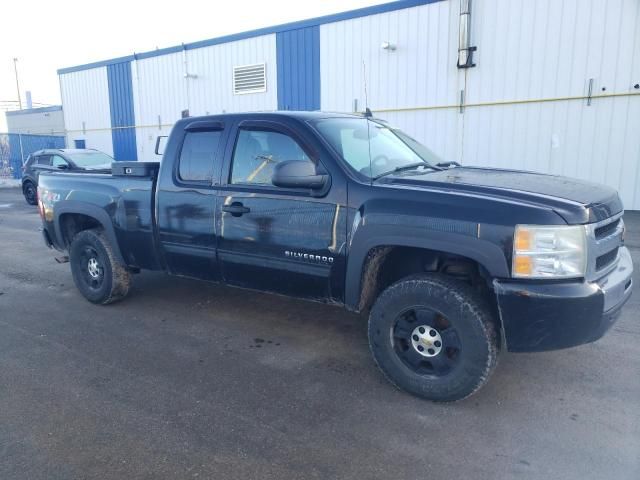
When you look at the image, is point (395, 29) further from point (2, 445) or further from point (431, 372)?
point (2, 445)

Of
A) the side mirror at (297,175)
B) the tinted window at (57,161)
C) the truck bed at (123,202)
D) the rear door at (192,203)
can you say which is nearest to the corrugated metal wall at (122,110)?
the tinted window at (57,161)

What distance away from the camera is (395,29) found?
13672mm

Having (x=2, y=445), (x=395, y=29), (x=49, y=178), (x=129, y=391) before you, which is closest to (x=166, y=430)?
(x=129, y=391)

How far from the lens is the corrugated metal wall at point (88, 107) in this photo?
885 inches

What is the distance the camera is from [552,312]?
2.83m

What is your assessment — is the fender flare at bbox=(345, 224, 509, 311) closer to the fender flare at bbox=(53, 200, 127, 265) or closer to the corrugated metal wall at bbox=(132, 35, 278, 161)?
the fender flare at bbox=(53, 200, 127, 265)

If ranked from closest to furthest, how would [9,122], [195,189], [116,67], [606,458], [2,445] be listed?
[606,458]
[2,445]
[195,189]
[116,67]
[9,122]

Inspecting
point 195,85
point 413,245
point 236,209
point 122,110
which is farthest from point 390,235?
point 122,110

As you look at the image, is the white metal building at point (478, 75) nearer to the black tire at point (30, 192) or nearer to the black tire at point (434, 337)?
the black tire at point (30, 192)

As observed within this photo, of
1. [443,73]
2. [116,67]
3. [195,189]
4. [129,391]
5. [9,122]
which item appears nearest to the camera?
[129,391]

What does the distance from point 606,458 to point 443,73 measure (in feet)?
39.2

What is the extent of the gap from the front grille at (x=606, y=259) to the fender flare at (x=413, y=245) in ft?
2.09

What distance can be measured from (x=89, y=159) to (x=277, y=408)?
1348 cm

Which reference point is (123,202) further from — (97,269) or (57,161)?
(57,161)
